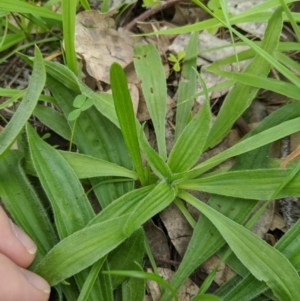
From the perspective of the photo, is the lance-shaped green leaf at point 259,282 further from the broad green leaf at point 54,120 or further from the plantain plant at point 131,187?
the broad green leaf at point 54,120

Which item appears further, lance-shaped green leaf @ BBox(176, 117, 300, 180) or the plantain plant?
lance-shaped green leaf @ BBox(176, 117, 300, 180)

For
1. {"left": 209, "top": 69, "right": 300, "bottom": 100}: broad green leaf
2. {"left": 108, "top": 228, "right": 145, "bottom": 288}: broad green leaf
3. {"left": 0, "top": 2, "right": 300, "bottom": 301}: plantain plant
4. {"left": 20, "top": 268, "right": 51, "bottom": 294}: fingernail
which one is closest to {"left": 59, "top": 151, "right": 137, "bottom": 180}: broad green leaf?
{"left": 0, "top": 2, "right": 300, "bottom": 301}: plantain plant

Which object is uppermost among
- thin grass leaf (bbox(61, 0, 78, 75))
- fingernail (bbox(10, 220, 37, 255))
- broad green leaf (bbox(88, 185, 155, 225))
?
thin grass leaf (bbox(61, 0, 78, 75))

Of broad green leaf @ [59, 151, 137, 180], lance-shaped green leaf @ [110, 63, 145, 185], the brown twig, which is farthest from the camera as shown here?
the brown twig

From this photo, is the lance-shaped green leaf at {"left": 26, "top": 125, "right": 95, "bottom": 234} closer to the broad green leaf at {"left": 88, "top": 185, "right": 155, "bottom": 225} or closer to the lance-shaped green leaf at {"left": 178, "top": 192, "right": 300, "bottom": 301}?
the broad green leaf at {"left": 88, "top": 185, "right": 155, "bottom": 225}

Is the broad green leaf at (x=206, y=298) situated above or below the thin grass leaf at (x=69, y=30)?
below

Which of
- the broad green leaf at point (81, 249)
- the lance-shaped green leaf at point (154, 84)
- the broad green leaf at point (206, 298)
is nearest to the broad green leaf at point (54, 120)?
the lance-shaped green leaf at point (154, 84)

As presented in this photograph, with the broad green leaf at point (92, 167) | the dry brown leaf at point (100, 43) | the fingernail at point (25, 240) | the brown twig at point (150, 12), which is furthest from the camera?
the brown twig at point (150, 12)
